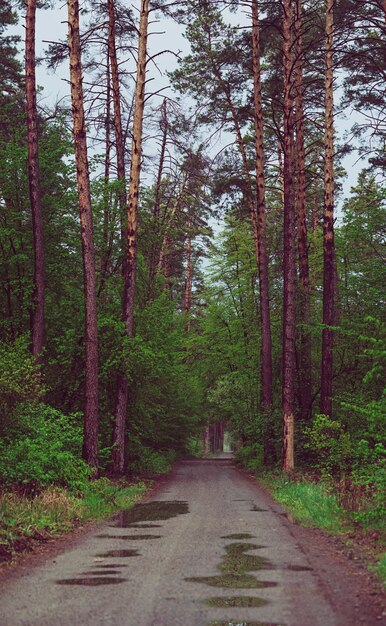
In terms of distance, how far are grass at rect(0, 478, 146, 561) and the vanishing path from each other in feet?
2.22

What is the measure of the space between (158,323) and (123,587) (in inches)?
601

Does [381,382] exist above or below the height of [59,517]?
above

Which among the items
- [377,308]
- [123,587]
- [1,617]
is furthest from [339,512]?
[377,308]

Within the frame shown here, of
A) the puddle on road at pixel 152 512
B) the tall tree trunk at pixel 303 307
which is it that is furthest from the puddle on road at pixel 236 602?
the tall tree trunk at pixel 303 307

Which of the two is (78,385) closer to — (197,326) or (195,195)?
(195,195)

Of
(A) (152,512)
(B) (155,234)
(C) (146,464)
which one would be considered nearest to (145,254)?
(B) (155,234)

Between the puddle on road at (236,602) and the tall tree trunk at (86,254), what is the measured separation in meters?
10.5

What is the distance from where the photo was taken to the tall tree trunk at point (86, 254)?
16.4 meters

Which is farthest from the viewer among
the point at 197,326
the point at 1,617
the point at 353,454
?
the point at 197,326

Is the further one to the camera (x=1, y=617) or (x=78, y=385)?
(x=78, y=385)

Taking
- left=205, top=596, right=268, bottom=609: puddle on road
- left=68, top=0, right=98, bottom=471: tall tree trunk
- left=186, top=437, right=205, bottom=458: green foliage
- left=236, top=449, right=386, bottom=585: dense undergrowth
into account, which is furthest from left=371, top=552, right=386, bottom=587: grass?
left=186, top=437, right=205, bottom=458: green foliage

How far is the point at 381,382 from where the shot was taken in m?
20.2

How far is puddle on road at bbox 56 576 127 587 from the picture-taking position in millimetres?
6758

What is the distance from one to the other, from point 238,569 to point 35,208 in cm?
1276
